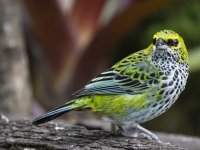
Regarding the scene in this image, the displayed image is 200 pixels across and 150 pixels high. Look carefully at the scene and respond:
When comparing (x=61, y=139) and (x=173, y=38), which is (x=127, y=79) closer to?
(x=173, y=38)

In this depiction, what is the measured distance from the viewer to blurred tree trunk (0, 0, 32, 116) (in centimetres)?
732

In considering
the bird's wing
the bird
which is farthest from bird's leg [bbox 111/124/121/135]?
the bird's wing

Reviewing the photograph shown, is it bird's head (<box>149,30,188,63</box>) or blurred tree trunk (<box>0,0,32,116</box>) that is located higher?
blurred tree trunk (<box>0,0,32,116</box>)

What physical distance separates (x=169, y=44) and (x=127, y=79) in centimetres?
42

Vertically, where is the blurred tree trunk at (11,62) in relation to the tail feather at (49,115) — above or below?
above

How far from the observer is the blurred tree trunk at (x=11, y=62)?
7.32 metres

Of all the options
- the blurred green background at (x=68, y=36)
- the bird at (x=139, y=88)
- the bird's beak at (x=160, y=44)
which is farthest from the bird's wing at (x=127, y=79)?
the blurred green background at (x=68, y=36)

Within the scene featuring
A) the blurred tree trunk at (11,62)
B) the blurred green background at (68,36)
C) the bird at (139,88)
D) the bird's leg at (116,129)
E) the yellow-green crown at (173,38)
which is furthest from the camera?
the blurred green background at (68,36)

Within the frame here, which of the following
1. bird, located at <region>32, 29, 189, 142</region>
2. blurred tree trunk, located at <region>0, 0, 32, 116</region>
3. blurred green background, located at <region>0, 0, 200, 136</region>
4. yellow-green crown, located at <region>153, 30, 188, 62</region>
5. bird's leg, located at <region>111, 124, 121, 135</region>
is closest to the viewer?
yellow-green crown, located at <region>153, 30, 188, 62</region>

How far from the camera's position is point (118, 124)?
188 inches

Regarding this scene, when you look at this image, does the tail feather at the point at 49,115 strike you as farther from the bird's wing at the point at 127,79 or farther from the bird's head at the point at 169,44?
the bird's head at the point at 169,44

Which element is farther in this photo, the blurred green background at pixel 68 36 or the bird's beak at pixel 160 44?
the blurred green background at pixel 68 36

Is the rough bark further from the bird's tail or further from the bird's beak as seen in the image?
the bird's beak

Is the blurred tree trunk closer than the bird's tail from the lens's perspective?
No
